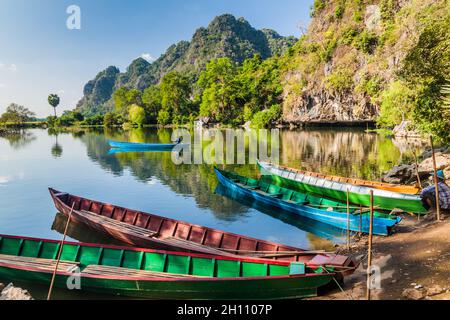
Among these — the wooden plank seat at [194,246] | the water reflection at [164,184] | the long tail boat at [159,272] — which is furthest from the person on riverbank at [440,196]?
the wooden plank seat at [194,246]

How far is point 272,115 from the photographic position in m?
83.9

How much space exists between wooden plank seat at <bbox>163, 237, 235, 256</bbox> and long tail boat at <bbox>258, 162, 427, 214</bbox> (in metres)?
6.75

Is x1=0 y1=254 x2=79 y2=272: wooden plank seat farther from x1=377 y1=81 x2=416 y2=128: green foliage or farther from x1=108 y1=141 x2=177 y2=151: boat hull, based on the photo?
x1=377 y1=81 x2=416 y2=128: green foliage

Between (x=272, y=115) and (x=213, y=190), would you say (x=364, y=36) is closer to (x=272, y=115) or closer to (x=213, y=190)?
(x=272, y=115)

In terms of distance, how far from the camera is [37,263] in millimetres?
11414

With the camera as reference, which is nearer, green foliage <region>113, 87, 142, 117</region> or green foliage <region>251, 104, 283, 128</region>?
green foliage <region>251, 104, 283, 128</region>

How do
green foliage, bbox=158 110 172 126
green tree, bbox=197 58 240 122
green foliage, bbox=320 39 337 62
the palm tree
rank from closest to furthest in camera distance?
green foliage, bbox=320 39 337 62, green tree, bbox=197 58 240 122, green foliage, bbox=158 110 172 126, the palm tree

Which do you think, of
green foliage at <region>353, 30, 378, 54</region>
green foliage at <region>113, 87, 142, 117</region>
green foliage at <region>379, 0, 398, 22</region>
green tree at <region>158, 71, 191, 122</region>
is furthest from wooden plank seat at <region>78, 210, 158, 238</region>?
green foliage at <region>113, 87, 142, 117</region>

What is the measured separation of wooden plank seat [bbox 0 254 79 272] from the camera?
10.9 metres

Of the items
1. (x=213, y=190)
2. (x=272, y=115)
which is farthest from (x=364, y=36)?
(x=213, y=190)

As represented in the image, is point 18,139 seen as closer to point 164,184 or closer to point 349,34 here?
point 164,184

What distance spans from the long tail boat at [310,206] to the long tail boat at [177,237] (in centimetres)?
450

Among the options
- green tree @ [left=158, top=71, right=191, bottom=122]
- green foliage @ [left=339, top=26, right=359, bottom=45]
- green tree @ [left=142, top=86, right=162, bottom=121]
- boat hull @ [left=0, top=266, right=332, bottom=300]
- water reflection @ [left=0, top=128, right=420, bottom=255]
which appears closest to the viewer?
Answer: boat hull @ [left=0, top=266, right=332, bottom=300]

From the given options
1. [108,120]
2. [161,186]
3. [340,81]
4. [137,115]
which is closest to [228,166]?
[161,186]
